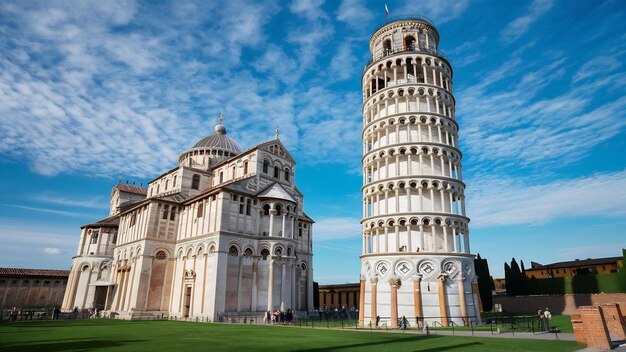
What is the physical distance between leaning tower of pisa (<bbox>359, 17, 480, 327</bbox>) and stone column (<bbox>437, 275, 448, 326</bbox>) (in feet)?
0.25

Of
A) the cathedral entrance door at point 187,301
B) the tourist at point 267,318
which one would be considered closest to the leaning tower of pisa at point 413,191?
the tourist at point 267,318

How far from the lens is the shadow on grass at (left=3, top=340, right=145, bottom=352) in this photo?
1427 cm

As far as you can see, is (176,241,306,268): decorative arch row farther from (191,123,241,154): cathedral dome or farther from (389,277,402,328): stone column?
(191,123,241,154): cathedral dome

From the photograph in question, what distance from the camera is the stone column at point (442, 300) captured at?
1136 inches

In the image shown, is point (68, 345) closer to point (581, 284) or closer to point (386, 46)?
point (386, 46)

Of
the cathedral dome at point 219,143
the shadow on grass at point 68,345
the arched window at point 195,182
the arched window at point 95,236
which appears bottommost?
the shadow on grass at point 68,345

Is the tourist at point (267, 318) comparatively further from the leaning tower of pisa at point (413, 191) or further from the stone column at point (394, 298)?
the stone column at point (394, 298)

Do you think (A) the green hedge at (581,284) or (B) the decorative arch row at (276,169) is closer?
(A) the green hedge at (581,284)

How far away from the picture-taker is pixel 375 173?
36875mm

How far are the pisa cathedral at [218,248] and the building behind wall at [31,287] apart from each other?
63.7 feet

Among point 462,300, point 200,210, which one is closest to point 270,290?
point 200,210

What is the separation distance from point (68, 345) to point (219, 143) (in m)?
41.2

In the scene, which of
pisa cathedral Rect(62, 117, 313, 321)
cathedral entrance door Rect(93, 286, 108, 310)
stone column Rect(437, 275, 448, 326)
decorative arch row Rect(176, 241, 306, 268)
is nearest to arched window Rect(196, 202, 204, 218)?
pisa cathedral Rect(62, 117, 313, 321)

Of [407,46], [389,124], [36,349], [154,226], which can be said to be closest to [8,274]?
[154,226]
